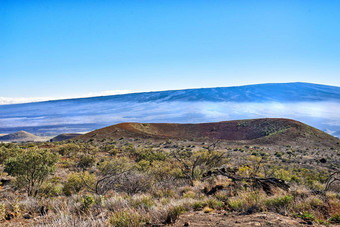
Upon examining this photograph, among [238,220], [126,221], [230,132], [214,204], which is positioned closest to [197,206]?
[214,204]

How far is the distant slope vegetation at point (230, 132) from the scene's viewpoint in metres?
37.9

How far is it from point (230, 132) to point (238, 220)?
156 feet

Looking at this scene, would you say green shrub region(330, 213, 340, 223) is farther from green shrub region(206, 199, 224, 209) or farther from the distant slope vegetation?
the distant slope vegetation

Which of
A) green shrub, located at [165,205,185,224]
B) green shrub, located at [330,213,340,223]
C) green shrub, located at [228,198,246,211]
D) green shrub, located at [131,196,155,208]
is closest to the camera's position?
green shrub, located at [330,213,340,223]

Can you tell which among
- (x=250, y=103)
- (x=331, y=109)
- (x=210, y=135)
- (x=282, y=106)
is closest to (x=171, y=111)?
(x=250, y=103)

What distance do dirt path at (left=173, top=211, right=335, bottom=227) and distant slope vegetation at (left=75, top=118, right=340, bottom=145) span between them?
33.9 meters

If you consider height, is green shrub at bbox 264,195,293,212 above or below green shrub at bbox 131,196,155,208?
above

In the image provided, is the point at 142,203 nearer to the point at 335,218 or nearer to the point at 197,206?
the point at 197,206

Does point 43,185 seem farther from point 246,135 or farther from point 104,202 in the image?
point 246,135

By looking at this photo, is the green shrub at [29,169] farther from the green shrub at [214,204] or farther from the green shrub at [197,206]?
the green shrub at [214,204]

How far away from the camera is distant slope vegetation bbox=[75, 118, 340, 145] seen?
124 ft

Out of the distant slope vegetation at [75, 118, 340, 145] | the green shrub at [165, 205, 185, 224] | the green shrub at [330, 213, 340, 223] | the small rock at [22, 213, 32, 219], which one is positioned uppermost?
the green shrub at [330, 213, 340, 223]

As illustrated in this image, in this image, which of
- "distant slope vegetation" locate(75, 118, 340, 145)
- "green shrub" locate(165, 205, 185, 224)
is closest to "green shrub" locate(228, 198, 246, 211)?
"green shrub" locate(165, 205, 185, 224)

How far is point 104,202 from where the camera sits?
512 cm
